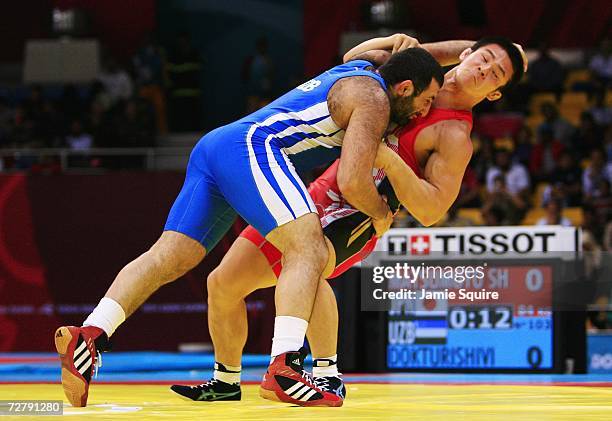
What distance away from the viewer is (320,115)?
400 centimetres

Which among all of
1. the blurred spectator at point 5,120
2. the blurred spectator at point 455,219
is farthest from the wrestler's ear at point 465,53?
the blurred spectator at point 5,120

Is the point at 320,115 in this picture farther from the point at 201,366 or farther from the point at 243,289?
the point at 201,366

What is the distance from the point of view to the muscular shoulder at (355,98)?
384 cm

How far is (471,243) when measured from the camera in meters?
6.86

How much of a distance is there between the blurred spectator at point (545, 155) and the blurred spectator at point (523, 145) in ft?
0.20

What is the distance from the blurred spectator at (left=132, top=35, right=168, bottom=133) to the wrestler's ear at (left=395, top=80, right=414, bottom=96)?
11.1 m

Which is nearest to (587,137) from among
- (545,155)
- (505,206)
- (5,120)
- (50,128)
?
(545,155)

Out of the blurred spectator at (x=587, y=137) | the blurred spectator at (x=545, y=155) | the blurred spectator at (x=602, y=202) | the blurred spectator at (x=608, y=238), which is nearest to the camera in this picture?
the blurred spectator at (x=608, y=238)

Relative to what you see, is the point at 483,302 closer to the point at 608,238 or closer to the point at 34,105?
the point at 608,238

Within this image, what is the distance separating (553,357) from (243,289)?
9.75 ft

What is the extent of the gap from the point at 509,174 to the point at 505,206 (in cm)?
115

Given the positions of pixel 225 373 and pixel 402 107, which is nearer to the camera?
pixel 402 107

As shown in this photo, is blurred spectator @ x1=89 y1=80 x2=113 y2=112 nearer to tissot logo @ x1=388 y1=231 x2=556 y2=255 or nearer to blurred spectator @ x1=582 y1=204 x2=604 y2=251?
blurred spectator @ x1=582 y1=204 x2=604 y2=251

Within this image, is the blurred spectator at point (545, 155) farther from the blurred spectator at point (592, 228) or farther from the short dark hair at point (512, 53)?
the short dark hair at point (512, 53)
